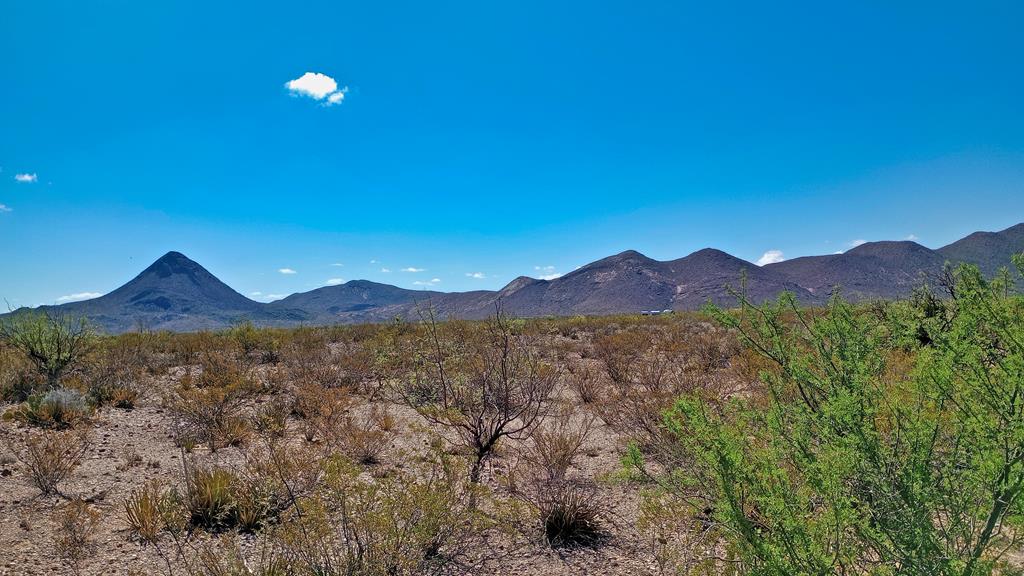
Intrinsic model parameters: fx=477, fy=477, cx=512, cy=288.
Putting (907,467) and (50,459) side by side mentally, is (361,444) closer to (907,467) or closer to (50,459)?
(50,459)

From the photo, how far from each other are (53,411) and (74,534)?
5148 millimetres

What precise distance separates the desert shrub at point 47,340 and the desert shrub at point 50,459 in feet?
13.9

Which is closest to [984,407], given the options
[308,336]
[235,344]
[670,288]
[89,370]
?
[89,370]

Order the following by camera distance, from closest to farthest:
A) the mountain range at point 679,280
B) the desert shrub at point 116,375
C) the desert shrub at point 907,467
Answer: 1. the desert shrub at point 907,467
2. the desert shrub at point 116,375
3. the mountain range at point 679,280

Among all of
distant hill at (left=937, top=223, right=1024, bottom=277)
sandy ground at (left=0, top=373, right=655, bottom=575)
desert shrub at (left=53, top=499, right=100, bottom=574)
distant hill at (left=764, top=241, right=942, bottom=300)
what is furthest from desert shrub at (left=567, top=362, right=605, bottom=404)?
distant hill at (left=764, top=241, right=942, bottom=300)

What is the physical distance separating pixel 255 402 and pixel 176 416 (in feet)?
5.76

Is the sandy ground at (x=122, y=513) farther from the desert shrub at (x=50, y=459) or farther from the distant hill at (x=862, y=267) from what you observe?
the distant hill at (x=862, y=267)

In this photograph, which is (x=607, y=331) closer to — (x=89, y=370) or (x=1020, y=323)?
(x=89, y=370)

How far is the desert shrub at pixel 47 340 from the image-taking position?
10023 millimetres

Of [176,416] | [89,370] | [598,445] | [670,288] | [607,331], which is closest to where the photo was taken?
[598,445]

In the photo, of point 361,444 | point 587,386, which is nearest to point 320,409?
point 361,444

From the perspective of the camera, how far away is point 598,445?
7.15 metres

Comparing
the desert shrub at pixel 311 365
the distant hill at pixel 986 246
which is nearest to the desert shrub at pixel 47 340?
the desert shrub at pixel 311 365

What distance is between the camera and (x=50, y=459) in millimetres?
5566
